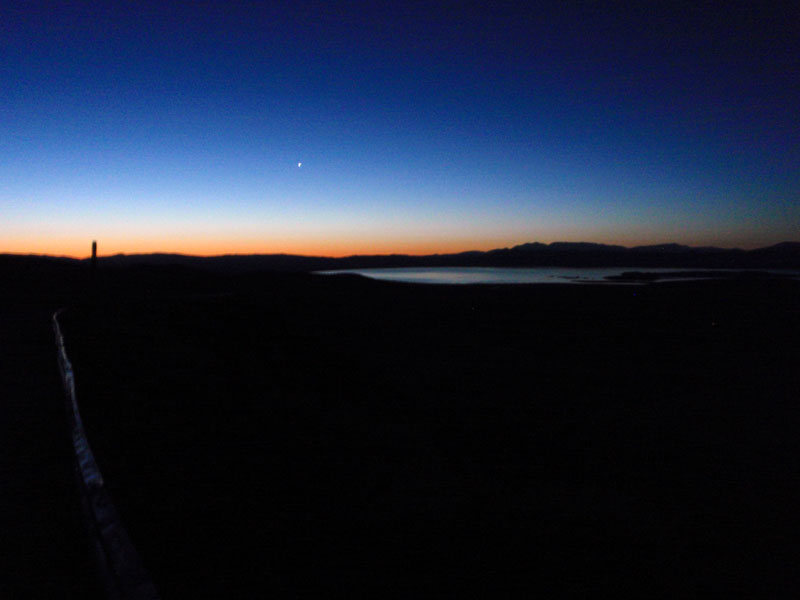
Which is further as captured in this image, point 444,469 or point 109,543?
point 444,469

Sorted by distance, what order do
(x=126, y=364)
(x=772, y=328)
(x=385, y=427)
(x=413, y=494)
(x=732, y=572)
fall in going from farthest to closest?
1. (x=772, y=328)
2. (x=126, y=364)
3. (x=385, y=427)
4. (x=413, y=494)
5. (x=732, y=572)

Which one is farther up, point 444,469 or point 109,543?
point 109,543

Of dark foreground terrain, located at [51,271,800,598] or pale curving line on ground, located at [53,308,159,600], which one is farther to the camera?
dark foreground terrain, located at [51,271,800,598]

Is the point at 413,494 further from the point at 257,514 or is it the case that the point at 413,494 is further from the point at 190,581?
the point at 190,581

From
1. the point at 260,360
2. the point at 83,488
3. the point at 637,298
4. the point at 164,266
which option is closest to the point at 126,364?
the point at 260,360
